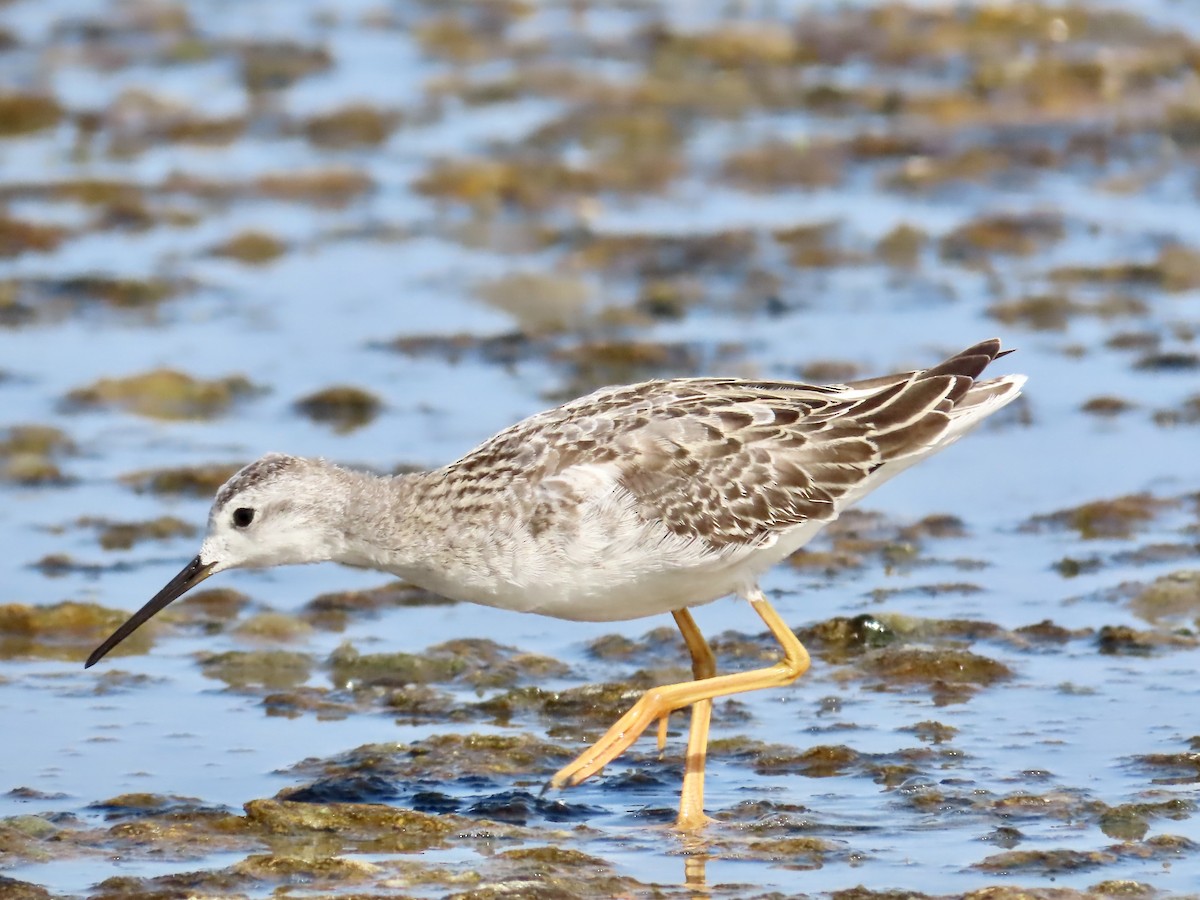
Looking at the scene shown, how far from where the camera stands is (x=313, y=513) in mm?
8711

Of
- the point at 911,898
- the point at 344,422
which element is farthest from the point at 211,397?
the point at 911,898

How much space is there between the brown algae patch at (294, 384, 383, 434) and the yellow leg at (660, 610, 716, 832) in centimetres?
421

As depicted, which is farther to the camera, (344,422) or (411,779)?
(344,422)

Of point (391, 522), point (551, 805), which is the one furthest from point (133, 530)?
point (551, 805)

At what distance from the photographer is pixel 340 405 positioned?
13.2 metres

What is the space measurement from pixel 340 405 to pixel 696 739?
5.31 metres

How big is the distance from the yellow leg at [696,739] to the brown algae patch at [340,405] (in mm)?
4212

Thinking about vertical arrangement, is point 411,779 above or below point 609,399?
below

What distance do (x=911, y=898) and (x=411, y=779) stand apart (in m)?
2.28

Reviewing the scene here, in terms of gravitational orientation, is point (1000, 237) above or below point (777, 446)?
above

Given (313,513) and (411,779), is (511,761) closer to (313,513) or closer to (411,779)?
(411,779)

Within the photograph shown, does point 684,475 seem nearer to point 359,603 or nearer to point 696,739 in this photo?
point 696,739

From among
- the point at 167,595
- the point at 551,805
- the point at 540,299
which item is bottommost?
the point at 551,805

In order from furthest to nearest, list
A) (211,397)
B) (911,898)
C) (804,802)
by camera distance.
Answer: (211,397)
(804,802)
(911,898)
